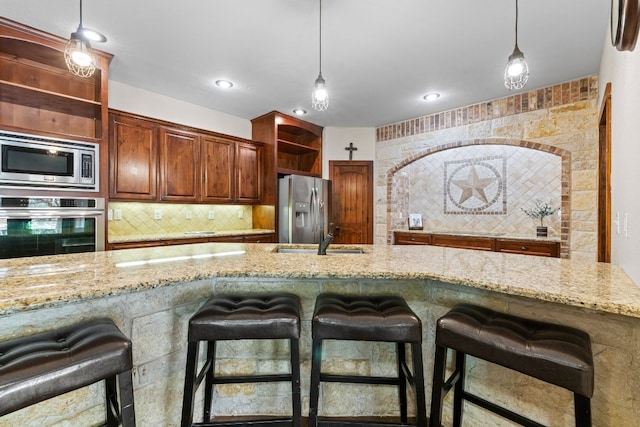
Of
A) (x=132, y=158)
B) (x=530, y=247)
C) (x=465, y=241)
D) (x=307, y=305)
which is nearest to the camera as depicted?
(x=307, y=305)

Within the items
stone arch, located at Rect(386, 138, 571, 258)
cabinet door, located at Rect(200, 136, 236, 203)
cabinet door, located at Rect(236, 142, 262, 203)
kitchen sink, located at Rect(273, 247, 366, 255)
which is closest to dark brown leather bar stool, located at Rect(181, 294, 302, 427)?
kitchen sink, located at Rect(273, 247, 366, 255)

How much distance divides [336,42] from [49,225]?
9.81 ft

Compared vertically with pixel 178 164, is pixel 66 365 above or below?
below

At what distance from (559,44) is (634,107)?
1691mm

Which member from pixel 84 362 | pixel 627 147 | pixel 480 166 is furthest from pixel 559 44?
pixel 84 362

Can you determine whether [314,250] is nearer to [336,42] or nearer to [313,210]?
[336,42]

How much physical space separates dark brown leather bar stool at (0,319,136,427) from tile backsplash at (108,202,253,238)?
2.72m

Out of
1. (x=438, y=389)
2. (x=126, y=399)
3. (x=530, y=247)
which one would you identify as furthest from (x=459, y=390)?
(x=530, y=247)

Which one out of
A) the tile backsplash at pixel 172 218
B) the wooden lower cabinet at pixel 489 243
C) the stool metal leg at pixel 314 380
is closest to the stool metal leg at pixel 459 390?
the stool metal leg at pixel 314 380

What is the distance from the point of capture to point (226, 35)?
2.48 m

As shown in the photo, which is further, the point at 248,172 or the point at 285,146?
the point at 285,146

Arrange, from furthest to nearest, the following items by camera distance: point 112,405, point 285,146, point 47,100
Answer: point 285,146 < point 47,100 < point 112,405

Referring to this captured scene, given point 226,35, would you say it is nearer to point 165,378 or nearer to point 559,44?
point 165,378

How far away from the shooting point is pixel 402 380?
153 centimetres
